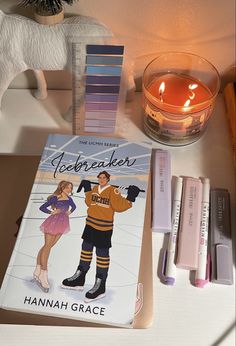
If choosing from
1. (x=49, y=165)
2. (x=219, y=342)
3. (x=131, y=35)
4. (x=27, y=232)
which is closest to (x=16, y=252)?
(x=27, y=232)

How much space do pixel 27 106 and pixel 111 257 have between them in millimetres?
301

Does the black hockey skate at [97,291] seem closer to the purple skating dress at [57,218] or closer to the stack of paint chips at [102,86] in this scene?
the purple skating dress at [57,218]

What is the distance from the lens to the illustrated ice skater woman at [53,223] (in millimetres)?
468

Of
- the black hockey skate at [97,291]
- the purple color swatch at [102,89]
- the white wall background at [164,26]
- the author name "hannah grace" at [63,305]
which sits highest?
the white wall background at [164,26]

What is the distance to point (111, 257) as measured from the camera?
0.49 metres

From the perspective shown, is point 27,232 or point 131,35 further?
point 131,35

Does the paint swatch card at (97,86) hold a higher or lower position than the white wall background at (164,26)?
lower

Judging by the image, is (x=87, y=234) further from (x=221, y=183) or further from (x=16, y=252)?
(x=221, y=183)

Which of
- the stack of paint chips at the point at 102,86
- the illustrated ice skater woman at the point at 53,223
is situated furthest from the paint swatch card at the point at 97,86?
the illustrated ice skater woman at the point at 53,223

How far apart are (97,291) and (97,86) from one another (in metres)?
0.27

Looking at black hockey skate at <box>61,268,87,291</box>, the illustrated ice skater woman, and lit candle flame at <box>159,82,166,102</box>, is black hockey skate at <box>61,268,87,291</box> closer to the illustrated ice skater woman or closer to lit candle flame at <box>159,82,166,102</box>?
the illustrated ice skater woman

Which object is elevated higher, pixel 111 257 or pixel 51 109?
pixel 51 109

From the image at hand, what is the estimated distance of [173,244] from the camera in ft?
1.72

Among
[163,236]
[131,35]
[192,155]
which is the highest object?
[131,35]
